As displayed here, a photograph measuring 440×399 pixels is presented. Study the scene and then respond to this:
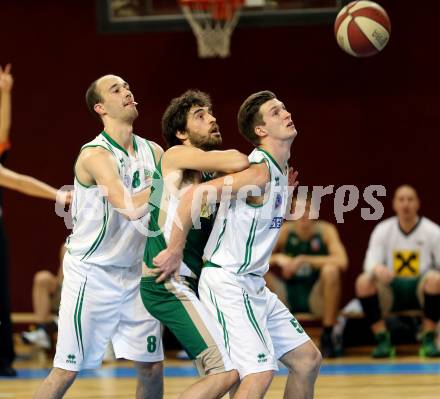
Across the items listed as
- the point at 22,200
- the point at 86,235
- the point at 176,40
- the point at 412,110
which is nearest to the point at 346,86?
the point at 412,110

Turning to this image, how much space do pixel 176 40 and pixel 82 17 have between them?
986mm

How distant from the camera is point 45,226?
36.7 ft

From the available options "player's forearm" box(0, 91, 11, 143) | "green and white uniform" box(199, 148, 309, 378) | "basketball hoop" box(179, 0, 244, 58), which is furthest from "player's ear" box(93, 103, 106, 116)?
"basketball hoop" box(179, 0, 244, 58)

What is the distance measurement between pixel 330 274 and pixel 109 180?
411 centimetres

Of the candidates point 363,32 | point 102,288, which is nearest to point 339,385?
point 363,32

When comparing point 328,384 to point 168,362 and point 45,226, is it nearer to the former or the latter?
point 168,362

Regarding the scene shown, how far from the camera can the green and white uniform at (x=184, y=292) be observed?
5246 mm

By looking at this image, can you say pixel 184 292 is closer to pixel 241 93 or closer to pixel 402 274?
pixel 402 274

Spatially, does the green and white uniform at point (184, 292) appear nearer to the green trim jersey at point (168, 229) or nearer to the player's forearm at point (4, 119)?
the green trim jersey at point (168, 229)

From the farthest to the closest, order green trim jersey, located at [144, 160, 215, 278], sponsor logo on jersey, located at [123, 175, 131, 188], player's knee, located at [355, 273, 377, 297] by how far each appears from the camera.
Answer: player's knee, located at [355, 273, 377, 297] < sponsor logo on jersey, located at [123, 175, 131, 188] < green trim jersey, located at [144, 160, 215, 278]

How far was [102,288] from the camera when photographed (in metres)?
5.87

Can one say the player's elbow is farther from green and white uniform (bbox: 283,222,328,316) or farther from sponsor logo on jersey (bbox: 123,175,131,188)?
green and white uniform (bbox: 283,222,328,316)

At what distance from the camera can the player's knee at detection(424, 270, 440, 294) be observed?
9.20m

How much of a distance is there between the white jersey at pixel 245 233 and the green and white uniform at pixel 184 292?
0.14 meters
